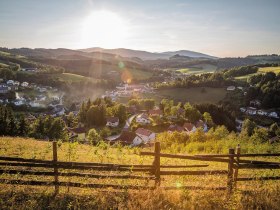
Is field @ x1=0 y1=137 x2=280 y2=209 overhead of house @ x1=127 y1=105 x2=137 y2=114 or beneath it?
overhead

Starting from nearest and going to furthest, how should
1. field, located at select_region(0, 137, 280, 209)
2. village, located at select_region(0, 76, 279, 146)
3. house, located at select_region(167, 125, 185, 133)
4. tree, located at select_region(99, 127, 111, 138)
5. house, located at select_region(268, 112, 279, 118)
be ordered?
field, located at select_region(0, 137, 280, 209) < village, located at select_region(0, 76, 279, 146) < house, located at select_region(167, 125, 185, 133) < tree, located at select_region(99, 127, 111, 138) < house, located at select_region(268, 112, 279, 118)

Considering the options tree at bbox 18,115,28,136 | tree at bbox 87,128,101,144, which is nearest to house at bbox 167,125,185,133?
tree at bbox 87,128,101,144

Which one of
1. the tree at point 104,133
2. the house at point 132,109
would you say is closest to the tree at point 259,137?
the tree at point 104,133

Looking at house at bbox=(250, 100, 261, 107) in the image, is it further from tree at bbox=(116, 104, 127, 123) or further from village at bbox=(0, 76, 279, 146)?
tree at bbox=(116, 104, 127, 123)

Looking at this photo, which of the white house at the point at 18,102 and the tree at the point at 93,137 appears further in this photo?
the white house at the point at 18,102

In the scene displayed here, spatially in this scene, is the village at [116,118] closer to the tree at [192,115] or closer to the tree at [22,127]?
the tree at [192,115]

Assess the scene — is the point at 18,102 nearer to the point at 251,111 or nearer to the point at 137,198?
the point at 251,111

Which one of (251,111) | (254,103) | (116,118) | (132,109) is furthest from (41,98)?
(254,103)

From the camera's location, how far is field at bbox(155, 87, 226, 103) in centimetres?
12031

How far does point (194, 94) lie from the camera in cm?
12925

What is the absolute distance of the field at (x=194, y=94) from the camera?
120312 mm

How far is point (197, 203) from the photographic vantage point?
27.7 ft

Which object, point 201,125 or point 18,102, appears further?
point 18,102

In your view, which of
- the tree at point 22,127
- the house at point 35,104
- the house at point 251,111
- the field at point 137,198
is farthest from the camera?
the house at point 35,104
